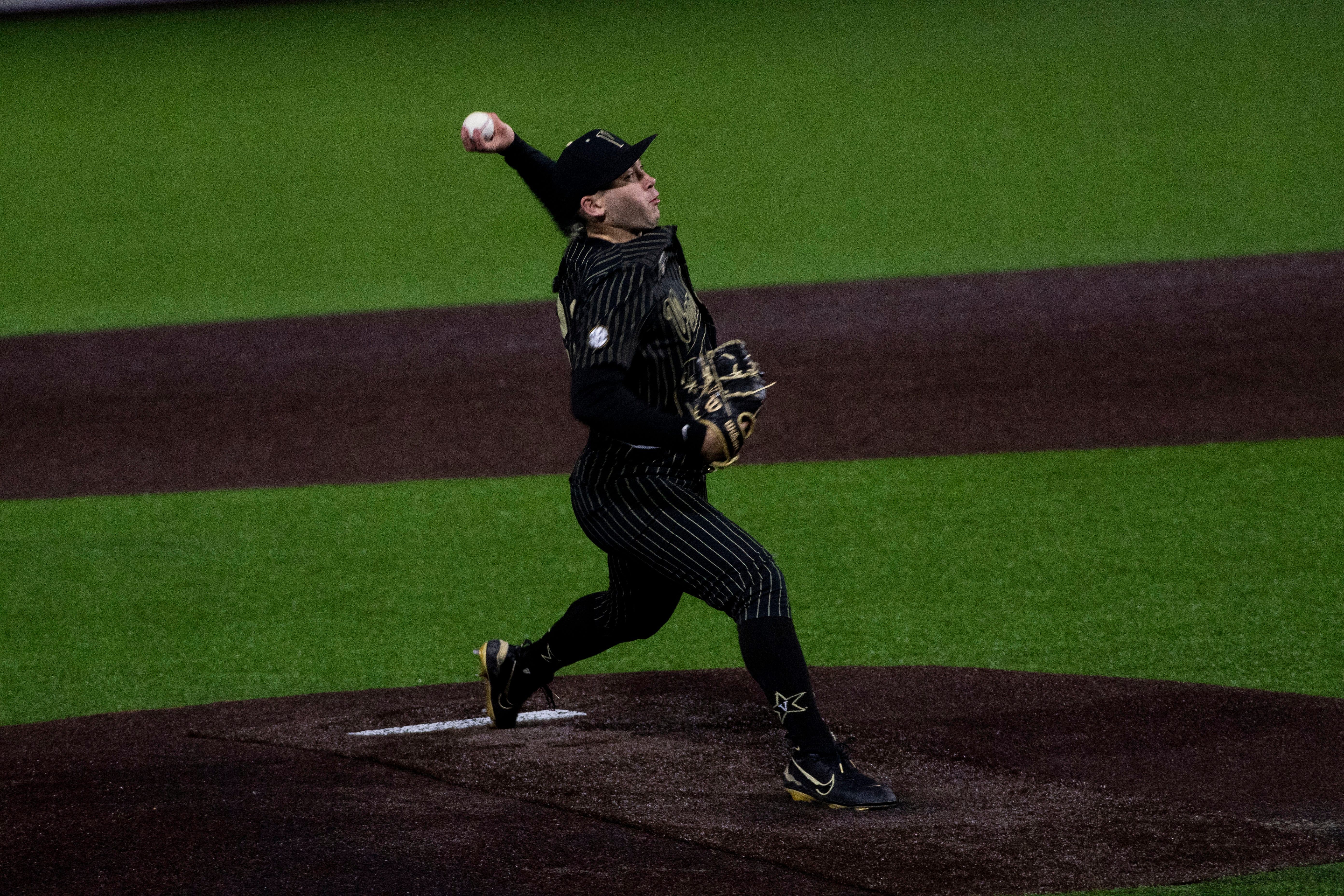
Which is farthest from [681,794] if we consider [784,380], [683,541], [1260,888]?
[784,380]

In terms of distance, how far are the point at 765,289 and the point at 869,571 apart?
213 inches

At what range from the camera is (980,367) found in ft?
29.6

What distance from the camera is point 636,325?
370 centimetres

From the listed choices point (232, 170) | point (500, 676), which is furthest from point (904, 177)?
point (500, 676)

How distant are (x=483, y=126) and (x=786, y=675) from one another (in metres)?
1.56

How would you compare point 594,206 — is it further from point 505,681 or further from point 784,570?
point 784,570

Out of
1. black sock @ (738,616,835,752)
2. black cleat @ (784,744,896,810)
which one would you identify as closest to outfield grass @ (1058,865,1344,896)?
black cleat @ (784,744,896,810)

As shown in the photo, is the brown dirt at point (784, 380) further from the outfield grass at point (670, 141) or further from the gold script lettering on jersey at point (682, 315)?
the gold script lettering on jersey at point (682, 315)

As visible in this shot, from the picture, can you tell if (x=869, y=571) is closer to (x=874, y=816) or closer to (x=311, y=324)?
(x=874, y=816)

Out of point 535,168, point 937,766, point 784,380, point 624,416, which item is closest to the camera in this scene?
point 624,416

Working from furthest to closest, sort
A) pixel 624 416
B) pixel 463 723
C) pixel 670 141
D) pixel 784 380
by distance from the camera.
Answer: pixel 670 141 < pixel 784 380 < pixel 463 723 < pixel 624 416

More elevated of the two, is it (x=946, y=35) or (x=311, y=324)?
(x=946, y=35)

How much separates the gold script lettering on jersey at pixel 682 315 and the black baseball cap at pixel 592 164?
34 cm

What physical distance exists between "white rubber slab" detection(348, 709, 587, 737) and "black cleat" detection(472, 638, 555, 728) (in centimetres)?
8
